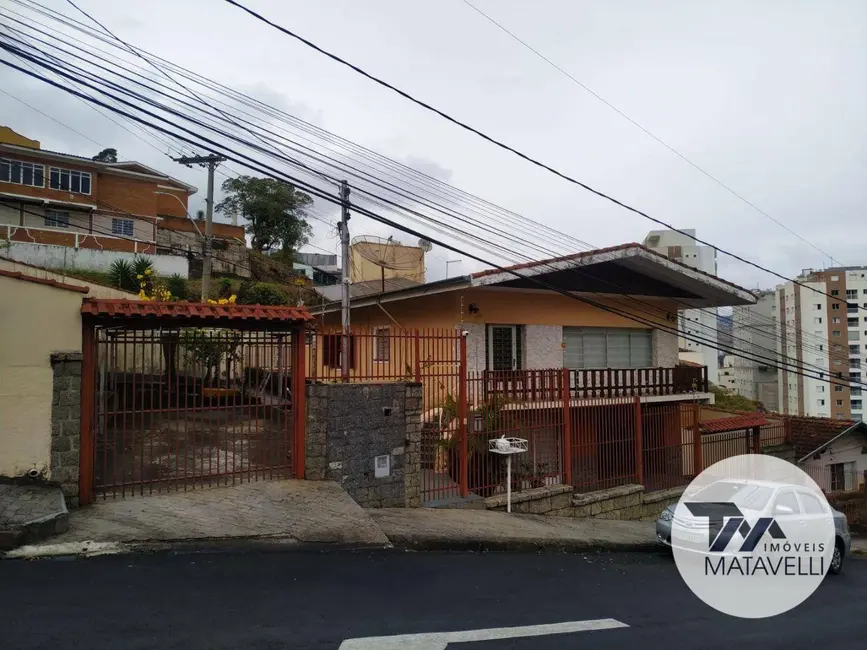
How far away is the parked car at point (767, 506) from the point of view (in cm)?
871

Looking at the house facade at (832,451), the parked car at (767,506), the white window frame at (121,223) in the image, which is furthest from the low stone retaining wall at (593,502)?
the white window frame at (121,223)

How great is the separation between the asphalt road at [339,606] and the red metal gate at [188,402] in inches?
74.0

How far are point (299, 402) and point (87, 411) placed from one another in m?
2.46

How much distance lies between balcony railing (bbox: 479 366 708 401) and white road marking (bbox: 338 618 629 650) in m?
4.90

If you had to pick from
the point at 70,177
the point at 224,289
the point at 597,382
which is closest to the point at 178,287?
the point at 224,289

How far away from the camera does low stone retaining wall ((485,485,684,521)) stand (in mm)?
9539

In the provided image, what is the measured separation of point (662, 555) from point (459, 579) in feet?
16.2

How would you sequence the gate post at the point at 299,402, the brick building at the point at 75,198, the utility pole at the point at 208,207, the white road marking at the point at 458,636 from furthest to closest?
1. the brick building at the point at 75,198
2. the utility pole at the point at 208,207
3. the gate post at the point at 299,402
4. the white road marking at the point at 458,636

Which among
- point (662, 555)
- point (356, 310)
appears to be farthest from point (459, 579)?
point (356, 310)

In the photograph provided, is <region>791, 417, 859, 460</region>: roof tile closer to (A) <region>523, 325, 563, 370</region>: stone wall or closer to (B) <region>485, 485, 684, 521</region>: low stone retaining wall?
(B) <region>485, 485, 684, 521</region>: low stone retaining wall

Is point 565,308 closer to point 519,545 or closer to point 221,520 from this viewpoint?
point 519,545

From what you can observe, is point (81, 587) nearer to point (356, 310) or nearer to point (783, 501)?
point (783, 501)

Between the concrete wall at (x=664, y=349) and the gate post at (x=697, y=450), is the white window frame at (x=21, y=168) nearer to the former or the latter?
the concrete wall at (x=664, y=349)

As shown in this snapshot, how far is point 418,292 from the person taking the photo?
1331 cm
